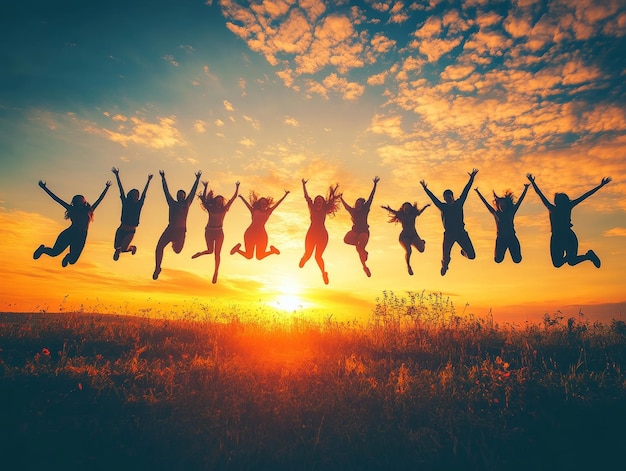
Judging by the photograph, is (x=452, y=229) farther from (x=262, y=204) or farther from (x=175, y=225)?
(x=175, y=225)

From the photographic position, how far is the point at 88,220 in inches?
460

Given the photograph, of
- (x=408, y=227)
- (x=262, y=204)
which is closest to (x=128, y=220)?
(x=262, y=204)

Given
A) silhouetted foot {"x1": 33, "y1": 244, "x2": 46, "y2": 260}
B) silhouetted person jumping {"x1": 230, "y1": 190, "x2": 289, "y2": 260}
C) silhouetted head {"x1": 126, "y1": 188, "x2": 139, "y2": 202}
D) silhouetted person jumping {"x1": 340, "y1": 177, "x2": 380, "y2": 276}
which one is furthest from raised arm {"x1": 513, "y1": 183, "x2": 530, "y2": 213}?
silhouetted foot {"x1": 33, "y1": 244, "x2": 46, "y2": 260}

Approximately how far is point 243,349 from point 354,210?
5.44 meters

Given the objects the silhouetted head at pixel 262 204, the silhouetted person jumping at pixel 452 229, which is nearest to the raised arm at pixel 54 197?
the silhouetted head at pixel 262 204

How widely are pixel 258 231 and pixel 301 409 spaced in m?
6.04

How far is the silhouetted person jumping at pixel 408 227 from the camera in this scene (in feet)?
38.9

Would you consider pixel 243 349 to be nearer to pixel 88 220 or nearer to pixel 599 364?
pixel 88 220

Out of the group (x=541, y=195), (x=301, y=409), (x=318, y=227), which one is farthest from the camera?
(x=318, y=227)

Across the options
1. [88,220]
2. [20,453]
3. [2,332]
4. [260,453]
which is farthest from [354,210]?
[2,332]

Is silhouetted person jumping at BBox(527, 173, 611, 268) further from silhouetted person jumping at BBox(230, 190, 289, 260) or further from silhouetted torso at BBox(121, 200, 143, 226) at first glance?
silhouetted torso at BBox(121, 200, 143, 226)

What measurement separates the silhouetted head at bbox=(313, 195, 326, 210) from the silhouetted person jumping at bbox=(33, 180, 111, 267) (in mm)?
6683

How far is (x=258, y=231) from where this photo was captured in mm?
12031

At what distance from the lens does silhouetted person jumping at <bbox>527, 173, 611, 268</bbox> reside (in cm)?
1056
